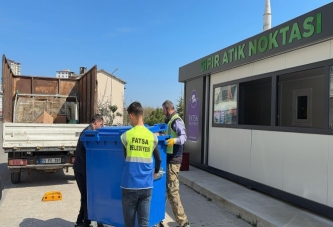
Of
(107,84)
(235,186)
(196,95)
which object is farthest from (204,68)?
(107,84)

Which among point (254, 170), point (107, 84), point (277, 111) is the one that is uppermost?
point (107, 84)

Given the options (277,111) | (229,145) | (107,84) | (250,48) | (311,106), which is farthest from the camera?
(107,84)

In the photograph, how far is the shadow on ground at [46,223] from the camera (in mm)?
4777

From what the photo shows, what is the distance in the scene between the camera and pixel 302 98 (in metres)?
8.38

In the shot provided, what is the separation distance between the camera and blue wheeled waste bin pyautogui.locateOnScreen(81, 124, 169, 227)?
372 centimetres

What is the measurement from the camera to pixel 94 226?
157 inches

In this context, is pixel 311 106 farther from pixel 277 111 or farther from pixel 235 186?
pixel 235 186

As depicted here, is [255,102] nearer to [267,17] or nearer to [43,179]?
[267,17]

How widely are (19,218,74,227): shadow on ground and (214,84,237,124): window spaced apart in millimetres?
4371

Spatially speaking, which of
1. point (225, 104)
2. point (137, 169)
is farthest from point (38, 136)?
point (137, 169)

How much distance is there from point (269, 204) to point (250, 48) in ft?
10.7

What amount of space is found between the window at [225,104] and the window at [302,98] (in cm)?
117

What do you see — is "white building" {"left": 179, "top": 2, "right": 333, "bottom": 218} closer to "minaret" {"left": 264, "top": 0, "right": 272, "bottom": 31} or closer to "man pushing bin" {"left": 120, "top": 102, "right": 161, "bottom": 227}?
"minaret" {"left": 264, "top": 0, "right": 272, "bottom": 31}

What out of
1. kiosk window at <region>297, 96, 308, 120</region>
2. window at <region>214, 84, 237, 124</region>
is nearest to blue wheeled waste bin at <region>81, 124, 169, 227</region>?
window at <region>214, 84, 237, 124</region>
